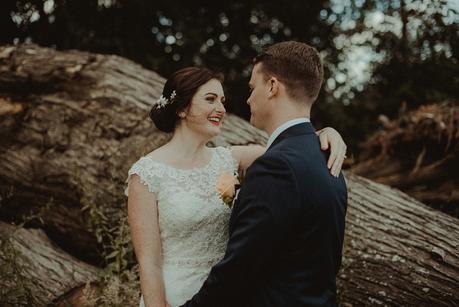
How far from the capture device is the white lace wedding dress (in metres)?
2.51

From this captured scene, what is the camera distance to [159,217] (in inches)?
100

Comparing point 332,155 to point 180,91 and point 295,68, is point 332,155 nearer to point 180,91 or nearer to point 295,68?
point 295,68

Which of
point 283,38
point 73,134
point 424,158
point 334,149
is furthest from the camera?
point 283,38

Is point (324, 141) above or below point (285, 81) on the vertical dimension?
below

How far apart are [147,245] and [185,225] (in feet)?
0.80

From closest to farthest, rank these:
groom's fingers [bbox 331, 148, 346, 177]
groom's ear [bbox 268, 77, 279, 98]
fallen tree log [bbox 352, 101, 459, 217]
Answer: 1. groom's fingers [bbox 331, 148, 346, 177]
2. groom's ear [bbox 268, 77, 279, 98]
3. fallen tree log [bbox 352, 101, 459, 217]

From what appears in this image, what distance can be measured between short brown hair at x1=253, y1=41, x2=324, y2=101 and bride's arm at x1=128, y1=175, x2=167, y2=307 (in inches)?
39.4

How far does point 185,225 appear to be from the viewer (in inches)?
99.8

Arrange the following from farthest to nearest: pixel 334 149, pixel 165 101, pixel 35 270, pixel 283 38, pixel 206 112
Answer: pixel 283 38 → pixel 35 270 → pixel 165 101 → pixel 206 112 → pixel 334 149

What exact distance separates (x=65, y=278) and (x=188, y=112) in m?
1.94

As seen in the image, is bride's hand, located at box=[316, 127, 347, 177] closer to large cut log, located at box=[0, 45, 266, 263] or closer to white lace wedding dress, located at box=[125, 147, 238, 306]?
white lace wedding dress, located at box=[125, 147, 238, 306]

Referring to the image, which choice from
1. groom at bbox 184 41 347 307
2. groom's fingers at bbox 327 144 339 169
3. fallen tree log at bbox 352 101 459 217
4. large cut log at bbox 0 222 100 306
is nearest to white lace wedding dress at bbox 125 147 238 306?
groom at bbox 184 41 347 307

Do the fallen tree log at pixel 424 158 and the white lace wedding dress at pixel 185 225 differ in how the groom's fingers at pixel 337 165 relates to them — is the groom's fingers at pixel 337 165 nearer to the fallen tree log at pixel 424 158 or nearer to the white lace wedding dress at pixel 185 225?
the white lace wedding dress at pixel 185 225

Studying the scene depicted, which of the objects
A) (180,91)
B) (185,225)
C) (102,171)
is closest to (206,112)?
(180,91)
